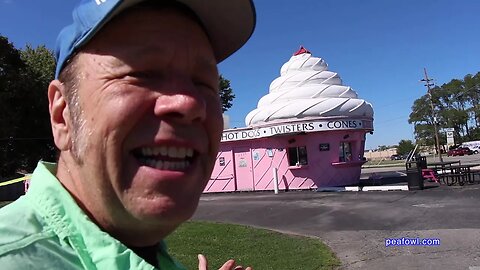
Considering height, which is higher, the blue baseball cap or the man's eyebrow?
the blue baseball cap

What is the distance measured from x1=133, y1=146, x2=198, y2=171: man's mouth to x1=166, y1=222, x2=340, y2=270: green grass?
6382mm

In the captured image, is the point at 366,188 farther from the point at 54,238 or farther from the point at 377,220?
the point at 54,238

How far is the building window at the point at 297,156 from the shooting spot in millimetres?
20453

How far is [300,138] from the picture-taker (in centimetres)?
2041

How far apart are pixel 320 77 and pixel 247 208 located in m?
9.61

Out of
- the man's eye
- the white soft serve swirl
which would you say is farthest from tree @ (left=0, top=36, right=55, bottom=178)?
the man's eye

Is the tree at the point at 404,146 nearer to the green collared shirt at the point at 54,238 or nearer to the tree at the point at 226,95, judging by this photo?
the tree at the point at 226,95

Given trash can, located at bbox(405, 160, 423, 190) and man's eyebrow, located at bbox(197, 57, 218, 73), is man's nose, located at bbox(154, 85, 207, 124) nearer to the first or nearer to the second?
man's eyebrow, located at bbox(197, 57, 218, 73)

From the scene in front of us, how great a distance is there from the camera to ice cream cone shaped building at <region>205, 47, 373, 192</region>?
19.9 metres

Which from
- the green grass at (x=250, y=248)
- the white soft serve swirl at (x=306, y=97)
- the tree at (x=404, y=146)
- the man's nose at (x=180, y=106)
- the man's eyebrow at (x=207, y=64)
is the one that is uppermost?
the white soft serve swirl at (x=306, y=97)

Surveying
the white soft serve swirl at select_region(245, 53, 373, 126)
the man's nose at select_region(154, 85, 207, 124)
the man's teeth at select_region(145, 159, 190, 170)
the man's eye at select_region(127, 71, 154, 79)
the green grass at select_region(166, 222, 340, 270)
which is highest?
the white soft serve swirl at select_region(245, 53, 373, 126)

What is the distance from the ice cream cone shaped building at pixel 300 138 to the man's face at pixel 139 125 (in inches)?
736

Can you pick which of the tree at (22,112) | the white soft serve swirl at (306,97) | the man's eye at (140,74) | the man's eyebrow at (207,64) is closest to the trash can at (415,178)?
the white soft serve swirl at (306,97)

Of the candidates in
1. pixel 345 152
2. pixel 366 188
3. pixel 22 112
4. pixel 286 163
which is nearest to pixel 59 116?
pixel 366 188
